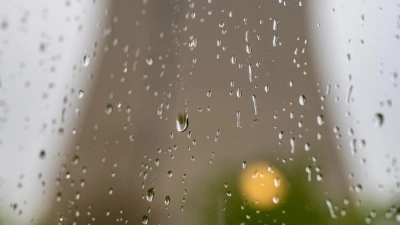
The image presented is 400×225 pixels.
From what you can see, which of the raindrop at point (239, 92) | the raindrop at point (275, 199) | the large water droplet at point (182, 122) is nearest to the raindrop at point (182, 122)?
the large water droplet at point (182, 122)

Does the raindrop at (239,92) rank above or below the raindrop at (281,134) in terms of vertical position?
above

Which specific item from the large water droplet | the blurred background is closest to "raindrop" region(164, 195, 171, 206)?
the blurred background

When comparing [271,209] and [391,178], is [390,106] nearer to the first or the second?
[391,178]

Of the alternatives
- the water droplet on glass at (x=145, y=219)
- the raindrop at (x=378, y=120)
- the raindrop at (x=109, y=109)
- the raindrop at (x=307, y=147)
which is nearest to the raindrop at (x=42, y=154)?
the raindrop at (x=109, y=109)

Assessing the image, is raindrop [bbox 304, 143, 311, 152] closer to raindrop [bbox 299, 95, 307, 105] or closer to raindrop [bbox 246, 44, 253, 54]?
raindrop [bbox 299, 95, 307, 105]

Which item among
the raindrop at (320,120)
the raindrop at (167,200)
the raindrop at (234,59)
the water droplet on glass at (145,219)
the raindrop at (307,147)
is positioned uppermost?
the raindrop at (234,59)

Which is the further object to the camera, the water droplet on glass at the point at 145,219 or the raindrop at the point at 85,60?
the raindrop at the point at 85,60

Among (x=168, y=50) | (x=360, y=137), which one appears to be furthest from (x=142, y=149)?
(x=360, y=137)

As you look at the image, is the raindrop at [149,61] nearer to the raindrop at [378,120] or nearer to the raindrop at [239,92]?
the raindrop at [239,92]
